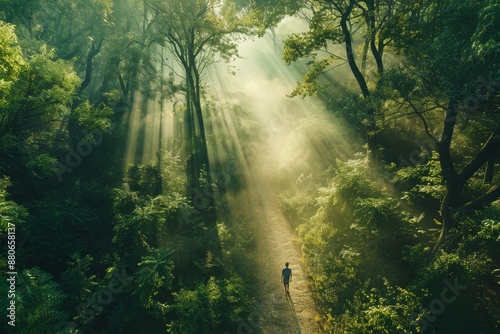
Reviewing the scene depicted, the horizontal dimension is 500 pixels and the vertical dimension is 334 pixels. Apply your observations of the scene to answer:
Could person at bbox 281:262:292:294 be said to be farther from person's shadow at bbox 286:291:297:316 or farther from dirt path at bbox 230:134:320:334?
dirt path at bbox 230:134:320:334

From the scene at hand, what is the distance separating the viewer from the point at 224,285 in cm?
1005

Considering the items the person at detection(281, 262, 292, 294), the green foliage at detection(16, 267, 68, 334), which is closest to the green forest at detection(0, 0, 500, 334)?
the green foliage at detection(16, 267, 68, 334)

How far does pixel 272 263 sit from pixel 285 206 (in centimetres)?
412

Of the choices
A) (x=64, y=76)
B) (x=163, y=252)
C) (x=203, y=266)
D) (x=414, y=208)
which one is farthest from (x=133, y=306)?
(x=414, y=208)

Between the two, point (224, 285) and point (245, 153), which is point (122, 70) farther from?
point (224, 285)

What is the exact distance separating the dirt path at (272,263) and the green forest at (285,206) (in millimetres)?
74

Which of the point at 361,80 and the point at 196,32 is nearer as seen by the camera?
the point at 361,80

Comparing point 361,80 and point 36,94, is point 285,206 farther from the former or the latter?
point 36,94

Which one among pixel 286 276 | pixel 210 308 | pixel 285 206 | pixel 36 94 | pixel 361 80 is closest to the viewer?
pixel 210 308

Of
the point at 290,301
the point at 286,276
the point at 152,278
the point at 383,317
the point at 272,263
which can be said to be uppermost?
the point at 272,263

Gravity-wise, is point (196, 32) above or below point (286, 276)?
above

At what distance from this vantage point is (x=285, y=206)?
15.7m

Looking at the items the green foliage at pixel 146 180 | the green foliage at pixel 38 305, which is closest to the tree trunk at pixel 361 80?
the green foliage at pixel 146 180

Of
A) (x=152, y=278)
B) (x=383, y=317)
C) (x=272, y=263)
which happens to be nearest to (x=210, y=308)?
(x=152, y=278)
